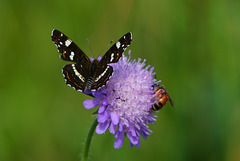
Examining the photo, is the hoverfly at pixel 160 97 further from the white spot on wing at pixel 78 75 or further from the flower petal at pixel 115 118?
the white spot on wing at pixel 78 75

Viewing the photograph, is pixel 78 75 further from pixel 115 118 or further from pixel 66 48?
pixel 115 118

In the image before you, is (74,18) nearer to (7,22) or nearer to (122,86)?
(7,22)

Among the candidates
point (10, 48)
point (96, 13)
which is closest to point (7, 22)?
point (10, 48)

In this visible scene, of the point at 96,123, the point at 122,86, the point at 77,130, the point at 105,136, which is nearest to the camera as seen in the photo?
the point at 96,123

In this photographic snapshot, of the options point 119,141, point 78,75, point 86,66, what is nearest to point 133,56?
point 86,66

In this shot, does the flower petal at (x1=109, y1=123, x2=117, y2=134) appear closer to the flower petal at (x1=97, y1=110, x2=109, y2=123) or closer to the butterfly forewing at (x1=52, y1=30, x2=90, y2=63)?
the flower petal at (x1=97, y1=110, x2=109, y2=123)
